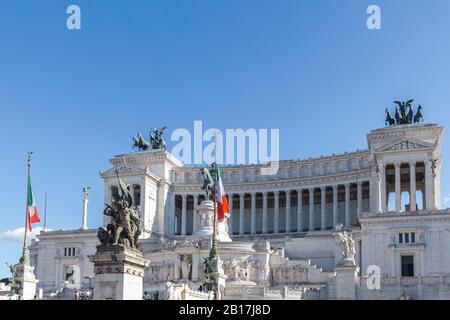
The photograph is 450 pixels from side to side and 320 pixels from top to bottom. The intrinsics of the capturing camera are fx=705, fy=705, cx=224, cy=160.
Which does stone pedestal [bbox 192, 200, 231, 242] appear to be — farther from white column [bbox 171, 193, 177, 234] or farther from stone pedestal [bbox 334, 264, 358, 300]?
white column [bbox 171, 193, 177, 234]

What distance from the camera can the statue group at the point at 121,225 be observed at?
30484 millimetres

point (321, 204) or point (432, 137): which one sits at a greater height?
point (432, 137)

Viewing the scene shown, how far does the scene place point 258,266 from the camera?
255 ft

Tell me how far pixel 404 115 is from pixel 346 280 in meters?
38.3

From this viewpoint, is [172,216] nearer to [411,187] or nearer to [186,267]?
[186,267]

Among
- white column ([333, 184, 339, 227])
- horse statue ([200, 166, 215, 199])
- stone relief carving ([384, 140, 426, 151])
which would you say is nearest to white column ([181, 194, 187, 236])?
white column ([333, 184, 339, 227])

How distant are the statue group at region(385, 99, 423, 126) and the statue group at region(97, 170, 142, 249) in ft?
245

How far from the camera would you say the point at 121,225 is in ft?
101

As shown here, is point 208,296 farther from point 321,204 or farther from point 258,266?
point 321,204

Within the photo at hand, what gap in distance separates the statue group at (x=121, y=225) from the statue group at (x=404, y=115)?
74.7m

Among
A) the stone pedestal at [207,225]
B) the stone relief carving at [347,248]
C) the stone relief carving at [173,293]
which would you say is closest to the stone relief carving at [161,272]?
the stone pedestal at [207,225]
